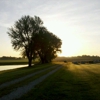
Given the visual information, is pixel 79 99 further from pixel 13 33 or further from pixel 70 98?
pixel 13 33

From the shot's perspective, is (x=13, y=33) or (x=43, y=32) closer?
(x=13, y=33)

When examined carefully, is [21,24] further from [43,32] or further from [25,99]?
[25,99]

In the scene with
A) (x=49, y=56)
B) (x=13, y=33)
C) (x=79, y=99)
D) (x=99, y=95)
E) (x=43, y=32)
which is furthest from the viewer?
(x=49, y=56)

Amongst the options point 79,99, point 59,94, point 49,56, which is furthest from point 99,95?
point 49,56

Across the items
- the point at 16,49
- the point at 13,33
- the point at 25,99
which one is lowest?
the point at 25,99

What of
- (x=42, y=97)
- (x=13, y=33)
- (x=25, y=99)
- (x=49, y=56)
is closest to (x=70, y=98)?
(x=42, y=97)

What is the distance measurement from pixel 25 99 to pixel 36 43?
172 feet

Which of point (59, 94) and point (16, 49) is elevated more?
point (16, 49)

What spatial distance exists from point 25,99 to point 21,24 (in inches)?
2009

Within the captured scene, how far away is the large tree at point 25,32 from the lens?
6241cm

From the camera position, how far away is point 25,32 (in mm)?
62906

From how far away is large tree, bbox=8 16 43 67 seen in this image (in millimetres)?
62406

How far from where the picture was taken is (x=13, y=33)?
204ft

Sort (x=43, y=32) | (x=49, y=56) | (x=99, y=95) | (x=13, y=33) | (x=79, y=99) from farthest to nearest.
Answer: (x=49, y=56)
(x=43, y=32)
(x=13, y=33)
(x=99, y=95)
(x=79, y=99)
